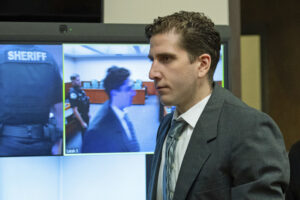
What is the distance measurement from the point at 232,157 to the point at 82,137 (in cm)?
89

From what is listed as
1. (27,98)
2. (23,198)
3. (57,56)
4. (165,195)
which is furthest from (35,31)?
(165,195)

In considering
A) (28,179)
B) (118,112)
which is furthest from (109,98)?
(28,179)

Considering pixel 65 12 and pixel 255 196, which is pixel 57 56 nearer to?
pixel 65 12

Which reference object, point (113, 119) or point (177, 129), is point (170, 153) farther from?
point (113, 119)

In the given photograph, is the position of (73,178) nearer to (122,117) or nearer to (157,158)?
(122,117)

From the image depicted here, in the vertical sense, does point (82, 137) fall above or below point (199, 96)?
below

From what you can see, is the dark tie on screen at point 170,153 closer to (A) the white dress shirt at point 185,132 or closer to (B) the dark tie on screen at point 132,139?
(A) the white dress shirt at point 185,132

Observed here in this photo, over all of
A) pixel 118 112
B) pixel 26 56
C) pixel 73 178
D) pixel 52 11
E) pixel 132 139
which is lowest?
pixel 73 178

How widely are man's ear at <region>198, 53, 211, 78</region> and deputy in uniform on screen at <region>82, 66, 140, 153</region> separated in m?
0.65

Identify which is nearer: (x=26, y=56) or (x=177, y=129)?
(x=177, y=129)

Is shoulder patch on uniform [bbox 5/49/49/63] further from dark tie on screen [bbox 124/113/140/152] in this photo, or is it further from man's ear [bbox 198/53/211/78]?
man's ear [bbox 198/53/211/78]

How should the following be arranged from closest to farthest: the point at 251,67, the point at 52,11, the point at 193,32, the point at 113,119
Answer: the point at 193,32
the point at 113,119
the point at 52,11
the point at 251,67

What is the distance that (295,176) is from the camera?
68.3 inches

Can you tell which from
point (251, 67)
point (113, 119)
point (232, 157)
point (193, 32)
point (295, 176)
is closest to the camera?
point (232, 157)
